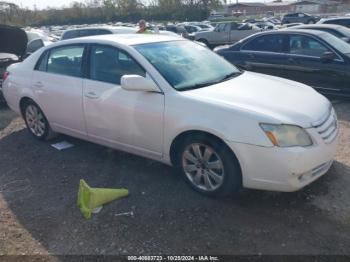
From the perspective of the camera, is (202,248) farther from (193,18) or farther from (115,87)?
(193,18)

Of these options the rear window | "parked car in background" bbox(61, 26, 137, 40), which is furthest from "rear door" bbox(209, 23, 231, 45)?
"parked car in background" bbox(61, 26, 137, 40)

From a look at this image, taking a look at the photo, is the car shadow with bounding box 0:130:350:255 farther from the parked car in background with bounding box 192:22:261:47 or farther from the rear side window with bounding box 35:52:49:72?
the parked car in background with bounding box 192:22:261:47

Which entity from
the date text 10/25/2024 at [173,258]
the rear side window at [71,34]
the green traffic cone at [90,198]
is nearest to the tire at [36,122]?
the green traffic cone at [90,198]

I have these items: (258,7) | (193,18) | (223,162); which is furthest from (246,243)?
(258,7)

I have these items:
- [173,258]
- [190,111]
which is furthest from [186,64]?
[173,258]

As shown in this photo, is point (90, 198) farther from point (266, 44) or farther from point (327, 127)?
point (266, 44)

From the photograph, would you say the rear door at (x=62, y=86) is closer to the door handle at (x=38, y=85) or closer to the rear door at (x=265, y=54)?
the door handle at (x=38, y=85)

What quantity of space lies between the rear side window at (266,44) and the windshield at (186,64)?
3.28m

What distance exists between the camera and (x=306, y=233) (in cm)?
309

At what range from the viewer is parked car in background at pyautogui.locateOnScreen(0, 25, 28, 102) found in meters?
7.57

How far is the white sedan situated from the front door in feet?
0.04

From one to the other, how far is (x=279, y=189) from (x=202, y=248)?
886mm

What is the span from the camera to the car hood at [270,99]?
10.9ft

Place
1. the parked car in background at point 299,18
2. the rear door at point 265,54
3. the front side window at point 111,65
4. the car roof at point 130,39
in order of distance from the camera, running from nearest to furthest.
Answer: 1. the front side window at point 111,65
2. the car roof at point 130,39
3. the rear door at point 265,54
4. the parked car in background at point 299,18
